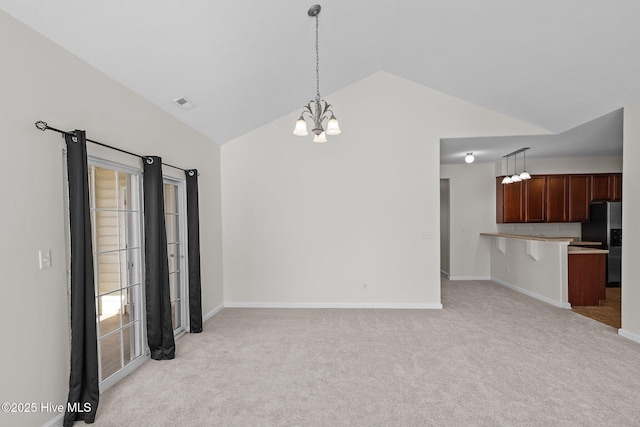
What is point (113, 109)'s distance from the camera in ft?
9.41

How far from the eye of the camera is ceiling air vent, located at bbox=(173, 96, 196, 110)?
3.55 meters

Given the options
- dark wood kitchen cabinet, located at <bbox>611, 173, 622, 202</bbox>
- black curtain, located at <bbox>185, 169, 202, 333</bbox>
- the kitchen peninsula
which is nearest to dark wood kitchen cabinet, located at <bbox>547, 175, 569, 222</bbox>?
dark wood kitchen cabinet, located at <bbox>611, 173, 622, 202</bbox>

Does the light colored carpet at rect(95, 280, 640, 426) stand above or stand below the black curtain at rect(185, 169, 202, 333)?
below

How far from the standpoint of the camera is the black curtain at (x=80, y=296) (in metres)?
2.29

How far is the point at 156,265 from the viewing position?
10.8 feet

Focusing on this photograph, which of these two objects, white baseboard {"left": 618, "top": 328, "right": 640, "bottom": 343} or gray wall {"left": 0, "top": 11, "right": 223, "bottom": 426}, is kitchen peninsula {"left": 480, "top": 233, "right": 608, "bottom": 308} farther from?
gray wall {"left": 0, "top": 11, "right": 223, "bottom": 426}

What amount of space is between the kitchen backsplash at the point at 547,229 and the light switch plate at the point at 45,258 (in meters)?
7.72

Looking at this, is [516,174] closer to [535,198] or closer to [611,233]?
[535,198]

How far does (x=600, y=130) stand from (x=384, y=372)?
4740 mm

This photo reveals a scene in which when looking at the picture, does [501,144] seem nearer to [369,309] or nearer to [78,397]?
[369,309]

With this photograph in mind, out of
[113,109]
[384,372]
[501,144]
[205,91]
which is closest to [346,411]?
[384,372]

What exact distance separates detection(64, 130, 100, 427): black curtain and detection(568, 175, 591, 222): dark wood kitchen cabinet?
8.13 metres

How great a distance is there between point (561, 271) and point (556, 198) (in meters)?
2.39

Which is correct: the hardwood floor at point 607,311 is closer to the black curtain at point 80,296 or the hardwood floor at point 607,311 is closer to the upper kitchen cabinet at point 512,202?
the upper kitchen cabinet at point 512,202
